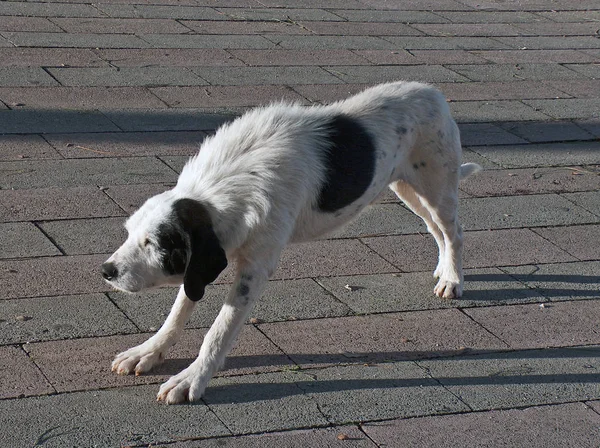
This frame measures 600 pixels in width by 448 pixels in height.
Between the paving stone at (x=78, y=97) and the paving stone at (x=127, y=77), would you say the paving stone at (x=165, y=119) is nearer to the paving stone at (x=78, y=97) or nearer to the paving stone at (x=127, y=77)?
the paving stone at (x=78, y=97)

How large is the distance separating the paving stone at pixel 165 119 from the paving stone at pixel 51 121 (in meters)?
0.13

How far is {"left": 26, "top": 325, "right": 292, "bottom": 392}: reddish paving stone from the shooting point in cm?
479

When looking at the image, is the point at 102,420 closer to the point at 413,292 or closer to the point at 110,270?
the point at 110,270

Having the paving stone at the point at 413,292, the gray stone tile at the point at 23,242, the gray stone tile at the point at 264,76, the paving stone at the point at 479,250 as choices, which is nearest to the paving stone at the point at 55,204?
the gray stone tile at the point at 23,242

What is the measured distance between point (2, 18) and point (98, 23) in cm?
104

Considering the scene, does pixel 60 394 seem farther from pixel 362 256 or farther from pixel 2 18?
pixel 2 18

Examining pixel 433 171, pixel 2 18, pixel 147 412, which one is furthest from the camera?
pixel 2 18

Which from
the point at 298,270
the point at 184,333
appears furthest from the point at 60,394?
the point at 298,270

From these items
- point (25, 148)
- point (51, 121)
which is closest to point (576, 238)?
point (25, 148)

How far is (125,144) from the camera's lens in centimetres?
804

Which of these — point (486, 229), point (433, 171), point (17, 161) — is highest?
point (433, 171)

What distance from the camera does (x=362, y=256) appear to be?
21.3ft

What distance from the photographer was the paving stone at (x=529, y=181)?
25.8 feet

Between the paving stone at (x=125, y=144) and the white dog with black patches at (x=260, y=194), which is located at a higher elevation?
the white dog with black patches at (x=260, y=194)
